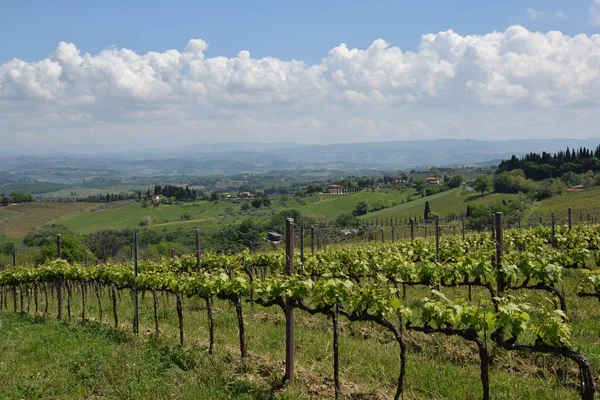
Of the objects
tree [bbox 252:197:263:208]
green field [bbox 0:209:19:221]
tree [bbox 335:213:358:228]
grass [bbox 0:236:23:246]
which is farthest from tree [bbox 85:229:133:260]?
tree [bbox 252:197:263:208]

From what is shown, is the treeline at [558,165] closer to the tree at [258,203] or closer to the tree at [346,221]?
the tree at [346,221]

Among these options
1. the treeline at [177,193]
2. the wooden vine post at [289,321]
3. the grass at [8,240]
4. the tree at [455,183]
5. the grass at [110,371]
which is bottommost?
the grass at [8,240]

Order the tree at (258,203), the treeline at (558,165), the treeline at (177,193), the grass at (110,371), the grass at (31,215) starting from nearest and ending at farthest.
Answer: the grass at (110,371) → the grass at (31,215) → the treeline at (558,165) → the tree at (258,203) → the treeline at (177,193)

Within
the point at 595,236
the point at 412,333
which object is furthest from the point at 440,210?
the point at 412,333

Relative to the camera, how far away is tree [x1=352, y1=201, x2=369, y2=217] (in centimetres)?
9794

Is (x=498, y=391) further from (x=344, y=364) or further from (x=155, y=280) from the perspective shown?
(x=155, y=280)

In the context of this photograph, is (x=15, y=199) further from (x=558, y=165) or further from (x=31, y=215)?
(x=558, y=165)

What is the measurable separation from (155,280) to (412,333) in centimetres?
614

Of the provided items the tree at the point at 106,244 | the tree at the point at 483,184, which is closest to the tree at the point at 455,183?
the tree at the point at 483,184

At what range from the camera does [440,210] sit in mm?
82312

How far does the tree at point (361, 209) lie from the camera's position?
97.9 m

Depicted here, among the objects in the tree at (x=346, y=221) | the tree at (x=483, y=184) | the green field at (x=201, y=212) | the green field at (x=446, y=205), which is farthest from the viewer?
the tree at (x=483, y=184)

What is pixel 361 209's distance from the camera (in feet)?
324

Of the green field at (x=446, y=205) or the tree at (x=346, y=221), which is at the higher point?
the green field at (x=446, y=205)
